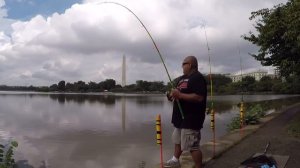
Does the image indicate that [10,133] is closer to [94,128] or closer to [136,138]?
[94,128]

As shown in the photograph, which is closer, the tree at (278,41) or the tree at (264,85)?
the tree at (278,41)

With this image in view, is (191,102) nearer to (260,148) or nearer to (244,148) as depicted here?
(244,148)

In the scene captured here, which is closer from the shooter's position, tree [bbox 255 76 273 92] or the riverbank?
the riverbank

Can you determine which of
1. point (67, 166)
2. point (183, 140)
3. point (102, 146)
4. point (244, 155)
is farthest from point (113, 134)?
point (183, 140)

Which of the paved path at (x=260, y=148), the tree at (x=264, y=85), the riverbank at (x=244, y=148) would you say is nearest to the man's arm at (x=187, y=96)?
the riverbank at (x=244, y=148)

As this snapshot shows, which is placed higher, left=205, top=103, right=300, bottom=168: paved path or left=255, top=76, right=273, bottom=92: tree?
left=255, top=76, right=273, bottom=92: tree

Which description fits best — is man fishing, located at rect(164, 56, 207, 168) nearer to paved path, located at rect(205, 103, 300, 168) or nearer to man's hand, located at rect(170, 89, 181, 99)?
man's hand, located at rect(170, 89, 181, 99)

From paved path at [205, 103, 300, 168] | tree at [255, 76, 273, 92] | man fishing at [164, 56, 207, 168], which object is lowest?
paved path at [205, 103, 300, 168]

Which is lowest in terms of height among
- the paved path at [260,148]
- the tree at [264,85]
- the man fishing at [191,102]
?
the paved path at [260,148]

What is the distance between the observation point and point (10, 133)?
60.7 ft

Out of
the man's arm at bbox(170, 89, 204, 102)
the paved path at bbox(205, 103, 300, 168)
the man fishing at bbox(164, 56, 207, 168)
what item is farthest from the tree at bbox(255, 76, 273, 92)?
the man's arm at bbox(170, 89, 204, 102)

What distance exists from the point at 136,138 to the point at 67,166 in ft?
17.3

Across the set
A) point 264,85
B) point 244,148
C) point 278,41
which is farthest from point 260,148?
point 264,85

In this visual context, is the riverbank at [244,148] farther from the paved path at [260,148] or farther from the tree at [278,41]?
the tree at [278,41]
